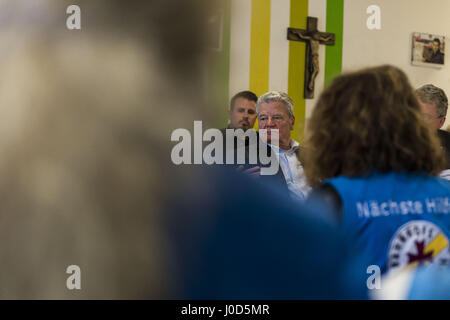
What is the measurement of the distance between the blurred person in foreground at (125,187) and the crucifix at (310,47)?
4.73 meters

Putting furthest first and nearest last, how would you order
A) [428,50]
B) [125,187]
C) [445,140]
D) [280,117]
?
[428,50]
[280,117]
[445,140]
[125,187]

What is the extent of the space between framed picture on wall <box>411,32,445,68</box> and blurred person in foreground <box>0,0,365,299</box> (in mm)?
5496

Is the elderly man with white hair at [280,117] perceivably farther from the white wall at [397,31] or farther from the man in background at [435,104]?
the white wall at [397,31]

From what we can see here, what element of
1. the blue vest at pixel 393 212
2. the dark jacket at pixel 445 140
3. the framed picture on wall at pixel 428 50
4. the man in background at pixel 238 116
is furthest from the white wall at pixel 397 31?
the man in background at pixel 238 116

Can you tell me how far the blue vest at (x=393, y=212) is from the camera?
35.1 inches

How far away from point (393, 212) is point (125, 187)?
0.74 m

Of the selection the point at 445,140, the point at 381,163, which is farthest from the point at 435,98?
the point at 381,163

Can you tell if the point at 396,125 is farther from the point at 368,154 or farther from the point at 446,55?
the point at 446,55

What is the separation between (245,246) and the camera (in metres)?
0.26

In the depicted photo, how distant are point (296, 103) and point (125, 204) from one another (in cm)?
469

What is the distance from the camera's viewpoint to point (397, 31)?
5359 mm

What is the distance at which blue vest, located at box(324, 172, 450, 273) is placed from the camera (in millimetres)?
892

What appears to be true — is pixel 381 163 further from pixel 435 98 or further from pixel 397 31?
pixel 397 31

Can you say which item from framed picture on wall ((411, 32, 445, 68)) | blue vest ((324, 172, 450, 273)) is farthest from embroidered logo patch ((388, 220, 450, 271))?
framed picture on wall ((411, 32, 445, 68))
